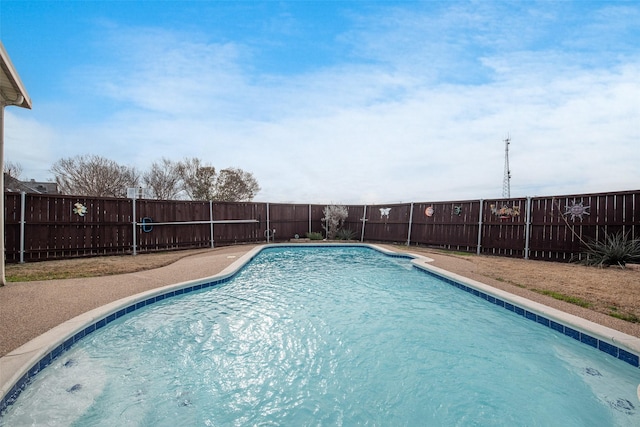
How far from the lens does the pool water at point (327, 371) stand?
2.22 m

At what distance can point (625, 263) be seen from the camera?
659cm

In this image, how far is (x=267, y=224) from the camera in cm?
1280

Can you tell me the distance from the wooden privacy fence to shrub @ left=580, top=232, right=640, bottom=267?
0.25 metres

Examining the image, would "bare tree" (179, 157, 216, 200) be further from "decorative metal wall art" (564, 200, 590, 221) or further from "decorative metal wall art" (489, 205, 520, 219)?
"decorative metal wall art" (564, 200, 590, 221)

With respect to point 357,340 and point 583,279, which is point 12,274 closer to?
point 357,340

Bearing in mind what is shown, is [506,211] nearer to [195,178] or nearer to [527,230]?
[527,230]

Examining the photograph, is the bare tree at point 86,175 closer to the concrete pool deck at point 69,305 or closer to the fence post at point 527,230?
the concrete pool deck at point 69,305

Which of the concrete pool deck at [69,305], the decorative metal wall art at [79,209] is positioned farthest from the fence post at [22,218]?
the concrete pool deck at [69,305]

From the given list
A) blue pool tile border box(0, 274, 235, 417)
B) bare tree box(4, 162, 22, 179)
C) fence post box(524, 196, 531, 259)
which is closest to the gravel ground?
blue pool tile border box(0, 274, 235, 417)

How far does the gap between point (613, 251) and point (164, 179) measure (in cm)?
2379

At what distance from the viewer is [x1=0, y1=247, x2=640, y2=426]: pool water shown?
222 cm

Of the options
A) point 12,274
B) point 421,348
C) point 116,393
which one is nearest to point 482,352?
point 421,348

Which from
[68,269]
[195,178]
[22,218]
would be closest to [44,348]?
[68,269]

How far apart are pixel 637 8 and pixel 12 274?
12.5 metres
